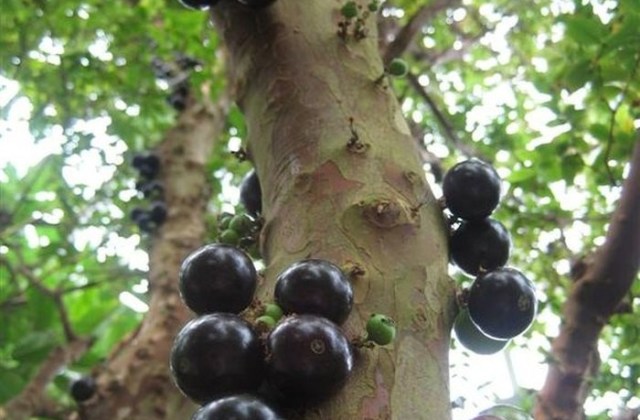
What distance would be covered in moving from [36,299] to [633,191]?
370cm

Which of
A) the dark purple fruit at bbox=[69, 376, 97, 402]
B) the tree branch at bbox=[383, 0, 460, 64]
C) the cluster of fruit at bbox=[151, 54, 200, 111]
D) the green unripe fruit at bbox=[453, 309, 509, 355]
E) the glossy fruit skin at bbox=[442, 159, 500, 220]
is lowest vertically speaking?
the dark purple fruit at bbox=[69, 376, 97, 402]

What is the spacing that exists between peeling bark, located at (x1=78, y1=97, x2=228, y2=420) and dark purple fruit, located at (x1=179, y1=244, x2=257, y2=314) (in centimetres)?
202

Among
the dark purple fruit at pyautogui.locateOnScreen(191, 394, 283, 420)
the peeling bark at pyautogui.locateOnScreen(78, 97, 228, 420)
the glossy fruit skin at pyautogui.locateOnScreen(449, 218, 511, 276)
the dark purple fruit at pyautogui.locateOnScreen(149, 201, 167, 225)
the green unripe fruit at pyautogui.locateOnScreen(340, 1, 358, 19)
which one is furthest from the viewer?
the dark purple fruit at pyautogui.locateOnScreen(149, 201, 167, 225)

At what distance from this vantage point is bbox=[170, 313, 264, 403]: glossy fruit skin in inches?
47.2

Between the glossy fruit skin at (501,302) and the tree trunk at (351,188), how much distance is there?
54 mm

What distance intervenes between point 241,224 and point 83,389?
210cm

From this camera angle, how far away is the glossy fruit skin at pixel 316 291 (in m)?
1.28

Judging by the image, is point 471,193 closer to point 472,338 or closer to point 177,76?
point 472,338

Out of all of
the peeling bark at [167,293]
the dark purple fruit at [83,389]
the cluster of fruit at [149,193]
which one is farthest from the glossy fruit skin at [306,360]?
the cluster of fruit at [149,193]

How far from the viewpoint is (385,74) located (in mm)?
1837

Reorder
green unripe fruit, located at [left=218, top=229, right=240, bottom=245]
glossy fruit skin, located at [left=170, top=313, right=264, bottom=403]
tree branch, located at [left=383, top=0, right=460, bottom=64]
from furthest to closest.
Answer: tree branch, located at [left=383, top=0, right=460, bottom=64], green unripe fruit, located at [left=218, top=229, right=240, bottom=245], glossy fruit skin, located at [left=170, top=313, right=264, bottom=403]

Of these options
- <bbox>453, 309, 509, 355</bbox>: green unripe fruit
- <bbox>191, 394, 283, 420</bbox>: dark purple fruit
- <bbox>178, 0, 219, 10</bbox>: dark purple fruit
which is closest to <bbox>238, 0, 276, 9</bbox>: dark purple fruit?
<bbox>178, 0, 219, 10</bbox>: dark purple fruit

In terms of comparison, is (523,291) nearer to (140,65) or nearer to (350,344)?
(350,344)

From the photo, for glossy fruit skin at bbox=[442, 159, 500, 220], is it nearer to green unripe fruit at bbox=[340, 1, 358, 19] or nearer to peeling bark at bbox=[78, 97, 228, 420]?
green unripe fruit at bbox=[340, 1, 358, 19]
